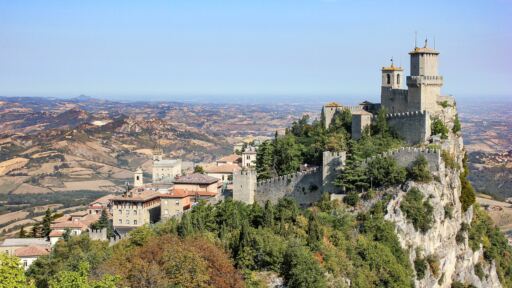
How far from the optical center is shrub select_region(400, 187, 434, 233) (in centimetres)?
4353

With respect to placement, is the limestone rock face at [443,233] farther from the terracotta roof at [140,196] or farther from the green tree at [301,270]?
the terracotta roof at [140,196]

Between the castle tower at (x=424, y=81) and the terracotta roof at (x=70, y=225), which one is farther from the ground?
the castle tower at (x=424, y=81)

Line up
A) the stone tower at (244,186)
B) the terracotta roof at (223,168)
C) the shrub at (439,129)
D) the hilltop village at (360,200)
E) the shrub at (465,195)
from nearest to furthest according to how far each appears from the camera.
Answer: the hilltop village at (360,200) < the stone tower at (244,186) < the shrub at (439,129) < the shrub at (465,195) < the terracotta roof at (223,168)

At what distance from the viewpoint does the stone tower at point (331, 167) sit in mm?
44719

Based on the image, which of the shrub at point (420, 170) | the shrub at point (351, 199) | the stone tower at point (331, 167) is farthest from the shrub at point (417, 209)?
the stone tower at point (331, 167)

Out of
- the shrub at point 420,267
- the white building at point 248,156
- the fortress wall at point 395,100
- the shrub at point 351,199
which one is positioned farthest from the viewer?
the white building at point 248,156

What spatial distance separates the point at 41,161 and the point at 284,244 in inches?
4866

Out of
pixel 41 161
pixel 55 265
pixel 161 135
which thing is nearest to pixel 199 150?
pixel 161 135

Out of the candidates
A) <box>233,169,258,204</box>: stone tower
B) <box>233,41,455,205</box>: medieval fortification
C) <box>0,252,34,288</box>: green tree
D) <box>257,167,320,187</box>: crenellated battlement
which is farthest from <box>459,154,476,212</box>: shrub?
<box>0,252,34,288</box>: green tree

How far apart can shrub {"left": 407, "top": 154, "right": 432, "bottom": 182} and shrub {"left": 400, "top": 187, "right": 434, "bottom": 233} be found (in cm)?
77

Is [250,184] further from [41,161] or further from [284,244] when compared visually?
[41,161]

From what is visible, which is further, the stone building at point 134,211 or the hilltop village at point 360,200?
the stone building at point 134,211

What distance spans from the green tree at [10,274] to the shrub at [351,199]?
2253 centimetres

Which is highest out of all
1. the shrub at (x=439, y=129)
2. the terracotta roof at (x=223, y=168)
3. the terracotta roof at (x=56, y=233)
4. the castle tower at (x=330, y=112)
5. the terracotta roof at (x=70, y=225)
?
the castle tower at (x=330, y=112)
